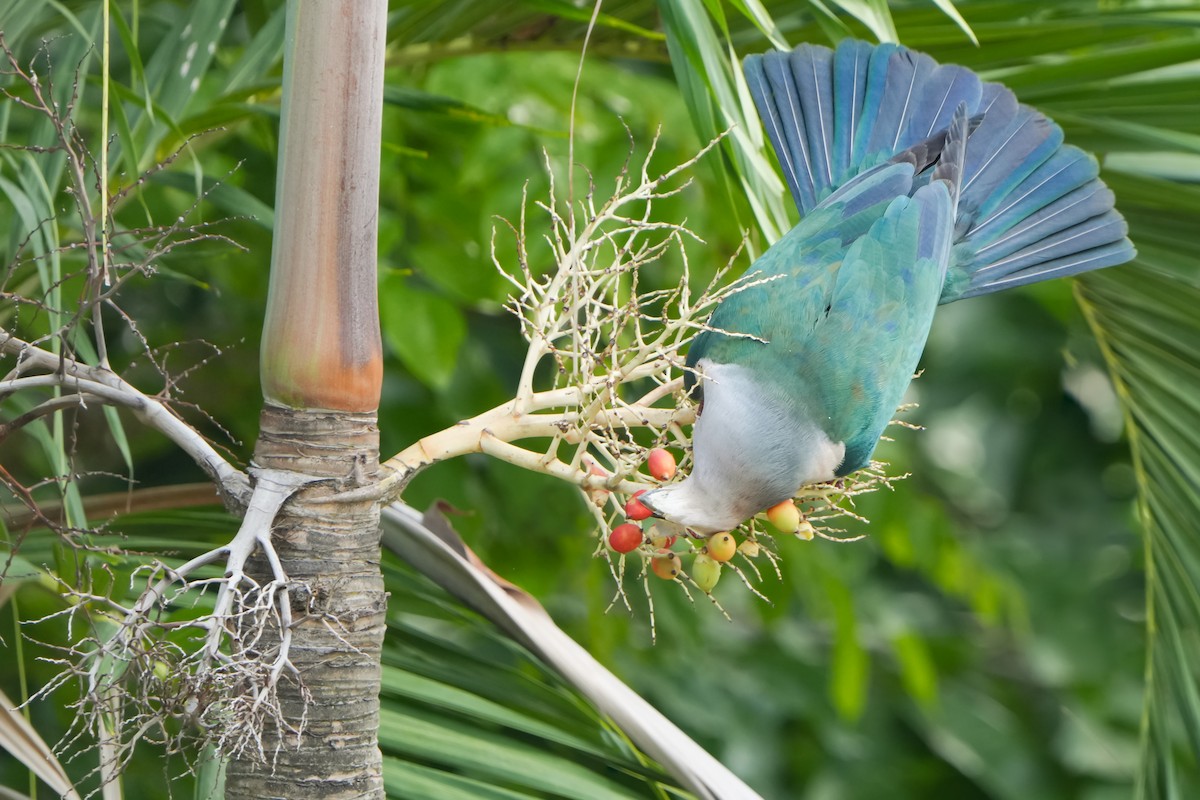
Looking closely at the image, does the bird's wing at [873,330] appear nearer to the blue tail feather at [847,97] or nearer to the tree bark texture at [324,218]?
the blue tail feather at [847,97]

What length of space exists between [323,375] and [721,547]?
0.31 meters

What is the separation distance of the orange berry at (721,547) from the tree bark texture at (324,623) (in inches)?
9.6

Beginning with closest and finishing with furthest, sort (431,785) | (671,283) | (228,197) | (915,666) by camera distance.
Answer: (431,785) < (228,197) < (671,283) < (915,666)

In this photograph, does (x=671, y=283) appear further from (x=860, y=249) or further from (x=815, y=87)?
(x=860, y=249)

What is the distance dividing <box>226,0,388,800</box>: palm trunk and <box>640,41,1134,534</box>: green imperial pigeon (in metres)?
Result: 0.23

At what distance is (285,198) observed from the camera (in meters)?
0.72

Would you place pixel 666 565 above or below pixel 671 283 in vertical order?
below

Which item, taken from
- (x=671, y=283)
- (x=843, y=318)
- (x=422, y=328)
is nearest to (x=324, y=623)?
(x=843, y=318)

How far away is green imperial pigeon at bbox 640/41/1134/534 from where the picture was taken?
88 cm

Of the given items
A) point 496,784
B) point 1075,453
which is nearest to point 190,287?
point 496,784

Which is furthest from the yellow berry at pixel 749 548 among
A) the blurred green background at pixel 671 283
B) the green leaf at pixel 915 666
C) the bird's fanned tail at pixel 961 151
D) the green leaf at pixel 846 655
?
the green leaf at pixel 915 666

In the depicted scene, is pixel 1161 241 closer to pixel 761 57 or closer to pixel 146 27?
pixel 761 57

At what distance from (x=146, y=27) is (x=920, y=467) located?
6.04 ft

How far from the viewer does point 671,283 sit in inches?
66.6
